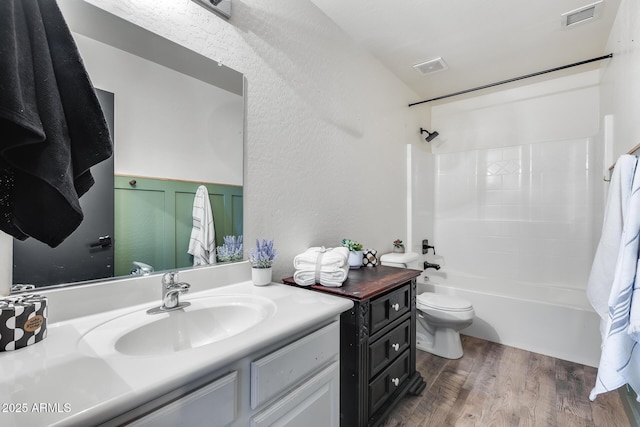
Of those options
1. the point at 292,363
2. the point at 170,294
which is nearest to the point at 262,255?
the point at 170,294

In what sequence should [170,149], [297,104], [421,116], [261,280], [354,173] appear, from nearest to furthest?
[170,149], [261,280], [297,104], [354,173], [421,116]

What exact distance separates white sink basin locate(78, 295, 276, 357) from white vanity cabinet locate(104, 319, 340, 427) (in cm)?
14

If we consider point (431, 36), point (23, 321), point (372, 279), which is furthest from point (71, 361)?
point (431, 36)

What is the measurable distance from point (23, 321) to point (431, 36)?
105 inches

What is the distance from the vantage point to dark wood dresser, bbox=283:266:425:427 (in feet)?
4.30

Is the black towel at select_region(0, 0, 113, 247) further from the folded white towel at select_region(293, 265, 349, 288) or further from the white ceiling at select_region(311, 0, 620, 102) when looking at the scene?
→ the white ceiling at select_region(311, 0, 620, 102)

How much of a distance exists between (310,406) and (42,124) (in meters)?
1.10

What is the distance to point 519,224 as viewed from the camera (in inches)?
118

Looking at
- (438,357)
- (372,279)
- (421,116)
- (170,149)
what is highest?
(421,116)

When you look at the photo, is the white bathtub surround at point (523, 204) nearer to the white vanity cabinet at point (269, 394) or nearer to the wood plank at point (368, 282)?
the wood plank at point (368, 282)

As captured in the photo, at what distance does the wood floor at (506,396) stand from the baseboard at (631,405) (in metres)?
0.04

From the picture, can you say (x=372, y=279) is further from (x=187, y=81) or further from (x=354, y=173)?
(x=187, y=81)

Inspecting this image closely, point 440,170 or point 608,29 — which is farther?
point 440,170

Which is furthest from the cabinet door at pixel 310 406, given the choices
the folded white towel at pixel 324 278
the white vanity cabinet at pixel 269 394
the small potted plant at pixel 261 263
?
the small potted plant at pixel 261 263
